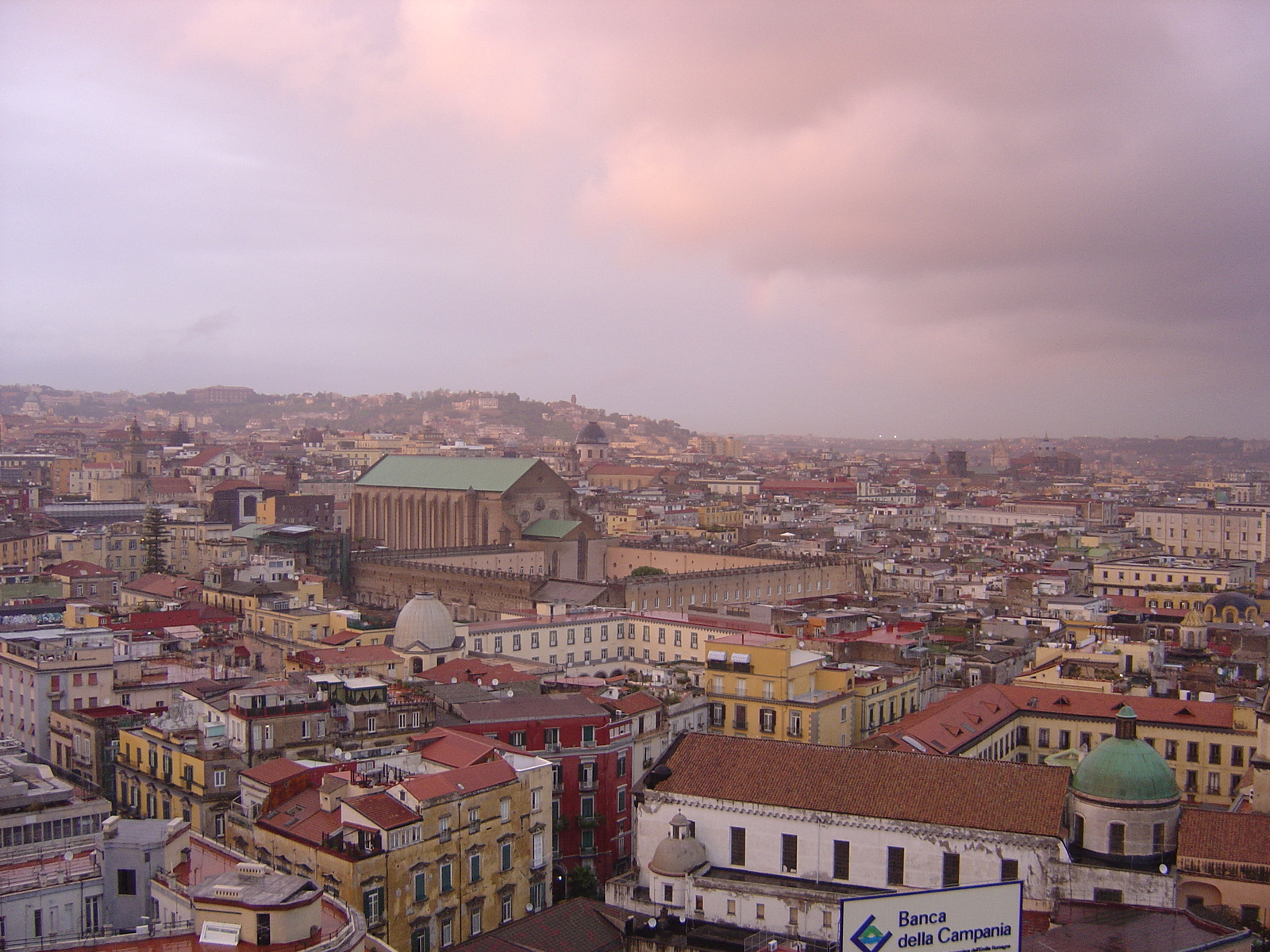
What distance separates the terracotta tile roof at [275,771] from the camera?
29.3m

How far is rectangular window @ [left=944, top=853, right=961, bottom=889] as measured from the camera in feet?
86.1

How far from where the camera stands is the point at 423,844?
2730 cm

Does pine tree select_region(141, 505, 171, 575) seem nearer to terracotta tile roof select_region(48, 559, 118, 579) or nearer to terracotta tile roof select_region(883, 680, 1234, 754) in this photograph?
terracotta tile roof select_region(48, 559, 118, 579)

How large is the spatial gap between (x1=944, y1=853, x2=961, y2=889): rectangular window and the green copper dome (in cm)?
341

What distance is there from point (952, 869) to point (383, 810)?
41.1ft

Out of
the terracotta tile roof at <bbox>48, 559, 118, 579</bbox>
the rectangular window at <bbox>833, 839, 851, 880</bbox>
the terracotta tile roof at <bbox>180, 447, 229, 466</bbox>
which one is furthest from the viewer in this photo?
the terracotta tile roof at <bbox>180, 447, 229, 466</bbox>

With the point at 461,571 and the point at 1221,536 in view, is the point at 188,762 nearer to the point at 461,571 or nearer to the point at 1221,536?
the point at 461,571

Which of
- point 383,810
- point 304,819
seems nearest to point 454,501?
point 304,819

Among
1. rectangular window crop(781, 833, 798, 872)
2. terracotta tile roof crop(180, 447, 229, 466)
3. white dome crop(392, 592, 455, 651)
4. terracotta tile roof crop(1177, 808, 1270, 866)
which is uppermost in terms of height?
terracotta tile roof crop(180, 447, 229, 466)

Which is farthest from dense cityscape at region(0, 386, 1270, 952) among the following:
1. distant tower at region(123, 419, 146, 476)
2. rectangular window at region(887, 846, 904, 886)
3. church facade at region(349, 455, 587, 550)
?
distant tower at region(123, 419, 146, 476)

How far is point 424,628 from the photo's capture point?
153ft

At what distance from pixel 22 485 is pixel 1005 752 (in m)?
120

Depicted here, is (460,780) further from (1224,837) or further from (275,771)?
(1224,837)

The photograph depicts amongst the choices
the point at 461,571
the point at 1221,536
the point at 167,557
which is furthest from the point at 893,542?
the point at 167,557
